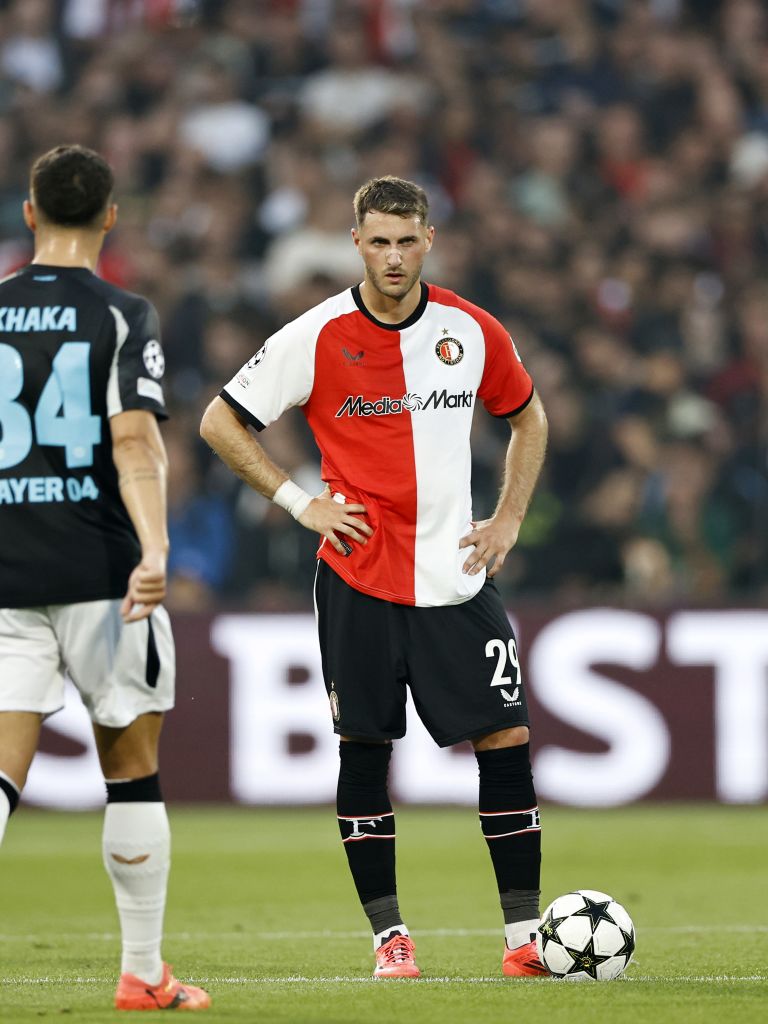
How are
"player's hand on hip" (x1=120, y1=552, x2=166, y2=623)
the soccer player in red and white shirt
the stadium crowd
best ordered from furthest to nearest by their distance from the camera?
the stadium crowd < the soccer player in red and white shirt < "player's hand on hip" (x1=120, y1=552, x2=166, y2=623)

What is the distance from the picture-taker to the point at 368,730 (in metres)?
5.79

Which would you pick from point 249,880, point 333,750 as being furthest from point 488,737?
point 333,750

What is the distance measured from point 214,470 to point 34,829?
8.31ft

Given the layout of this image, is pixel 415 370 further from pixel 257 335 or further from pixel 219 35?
pixel 219 35

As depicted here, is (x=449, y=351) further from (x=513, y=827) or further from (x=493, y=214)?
(x=493, y=214)

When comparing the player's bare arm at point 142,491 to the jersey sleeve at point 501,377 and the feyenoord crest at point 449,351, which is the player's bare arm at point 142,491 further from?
the jersey sleeve at point 501,377

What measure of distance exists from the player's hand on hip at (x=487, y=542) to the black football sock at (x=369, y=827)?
640 millimetres

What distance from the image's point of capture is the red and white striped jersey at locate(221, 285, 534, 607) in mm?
5828

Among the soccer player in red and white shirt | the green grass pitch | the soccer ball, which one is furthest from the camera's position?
the soccer player in red and white shirt

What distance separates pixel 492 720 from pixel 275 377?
1257 millimetres

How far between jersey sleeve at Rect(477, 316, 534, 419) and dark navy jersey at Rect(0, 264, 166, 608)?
142 cm

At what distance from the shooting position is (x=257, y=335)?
504 inches

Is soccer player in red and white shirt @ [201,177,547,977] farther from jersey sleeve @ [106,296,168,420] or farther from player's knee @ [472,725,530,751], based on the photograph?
jersey sleeve @ [106,296,168,420]

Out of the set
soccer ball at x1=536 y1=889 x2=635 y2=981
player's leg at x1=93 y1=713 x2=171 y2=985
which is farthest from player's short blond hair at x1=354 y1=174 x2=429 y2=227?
soccer ball at x1=536 y1=889 x2=635 y2=981
